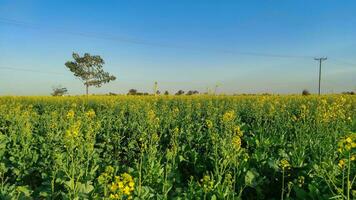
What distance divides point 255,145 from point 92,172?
11.1ft

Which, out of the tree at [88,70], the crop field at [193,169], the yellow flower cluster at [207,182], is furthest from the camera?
the tree at [88,70]

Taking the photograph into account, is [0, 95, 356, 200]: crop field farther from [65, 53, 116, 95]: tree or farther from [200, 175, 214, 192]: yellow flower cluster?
[65, 53, 116, 95]: tree

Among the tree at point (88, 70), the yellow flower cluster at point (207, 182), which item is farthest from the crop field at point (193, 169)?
the tree at point (88, 70)

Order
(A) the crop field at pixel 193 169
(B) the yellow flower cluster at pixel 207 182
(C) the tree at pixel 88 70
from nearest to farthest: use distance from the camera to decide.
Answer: (B) the yellow flower cluster at pixel 207 182, (A) the crop field at pixel 193 169, (C) the tree at pixel 88 70

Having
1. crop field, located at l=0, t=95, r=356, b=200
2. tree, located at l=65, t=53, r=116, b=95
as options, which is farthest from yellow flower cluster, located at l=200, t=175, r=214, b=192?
tree, located at l=65, t=53, r=116, b=95

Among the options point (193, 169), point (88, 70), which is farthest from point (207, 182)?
point (88, 70)

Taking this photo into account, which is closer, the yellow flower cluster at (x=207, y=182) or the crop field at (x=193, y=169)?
the yellow flower cluster at (x=207, y=182)

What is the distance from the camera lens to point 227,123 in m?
6.25

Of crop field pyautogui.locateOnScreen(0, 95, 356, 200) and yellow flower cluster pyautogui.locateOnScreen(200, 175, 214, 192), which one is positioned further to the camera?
crop field pyautogui.locateOnScreen(0, 95, 356, 200)

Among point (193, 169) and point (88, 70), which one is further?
point (88, 70)

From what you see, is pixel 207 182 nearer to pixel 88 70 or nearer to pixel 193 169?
pixel 193 169

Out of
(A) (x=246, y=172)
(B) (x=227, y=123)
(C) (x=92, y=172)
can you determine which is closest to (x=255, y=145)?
(B) (x=227, y=123)

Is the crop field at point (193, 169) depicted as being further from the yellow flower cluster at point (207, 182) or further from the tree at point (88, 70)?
the tree at point (88, 70)

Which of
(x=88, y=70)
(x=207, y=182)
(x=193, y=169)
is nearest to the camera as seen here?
(x=207, y=182)
